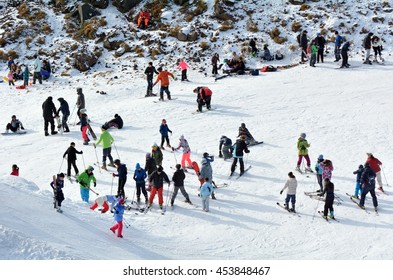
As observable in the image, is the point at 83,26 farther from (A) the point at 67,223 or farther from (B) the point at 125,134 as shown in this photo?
(A) the point at 67,223

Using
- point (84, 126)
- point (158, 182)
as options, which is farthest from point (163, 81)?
point (158, 182)

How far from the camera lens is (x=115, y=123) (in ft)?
66.7

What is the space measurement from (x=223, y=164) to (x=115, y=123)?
6176mm

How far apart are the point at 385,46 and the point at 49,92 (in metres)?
20.3

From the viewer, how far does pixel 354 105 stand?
2112 cm

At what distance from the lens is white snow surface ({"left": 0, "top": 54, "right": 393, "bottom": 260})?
11.2 meters

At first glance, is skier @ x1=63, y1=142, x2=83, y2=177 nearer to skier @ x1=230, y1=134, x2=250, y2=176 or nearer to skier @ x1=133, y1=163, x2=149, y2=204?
skier @ x1=133, y1=163, x2=149, y2=204

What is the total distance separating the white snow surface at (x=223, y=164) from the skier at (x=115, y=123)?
32 cm

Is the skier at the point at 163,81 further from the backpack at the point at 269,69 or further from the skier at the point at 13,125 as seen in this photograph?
the skier at the point at 13,125

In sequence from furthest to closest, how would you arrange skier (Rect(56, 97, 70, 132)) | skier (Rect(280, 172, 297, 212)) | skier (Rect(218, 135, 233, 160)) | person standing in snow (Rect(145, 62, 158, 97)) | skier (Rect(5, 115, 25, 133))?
person standing in snow (Rect(145, 62, 158, 97)) < skier (Rect(5, 115, 25, 133)) < skier (Rect(56, 97, 70, 132)) < skier (Rect(218, 135, 233, 160)) < skier (Rect(280, 172, 297, 212))

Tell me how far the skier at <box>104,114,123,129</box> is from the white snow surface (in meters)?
0.32

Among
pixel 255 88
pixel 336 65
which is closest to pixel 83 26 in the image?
pixel 255 88

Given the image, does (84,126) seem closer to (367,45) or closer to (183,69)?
(183,69)

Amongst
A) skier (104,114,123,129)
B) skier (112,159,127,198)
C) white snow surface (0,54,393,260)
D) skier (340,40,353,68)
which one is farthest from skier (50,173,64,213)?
skier (340,40,353,68)
